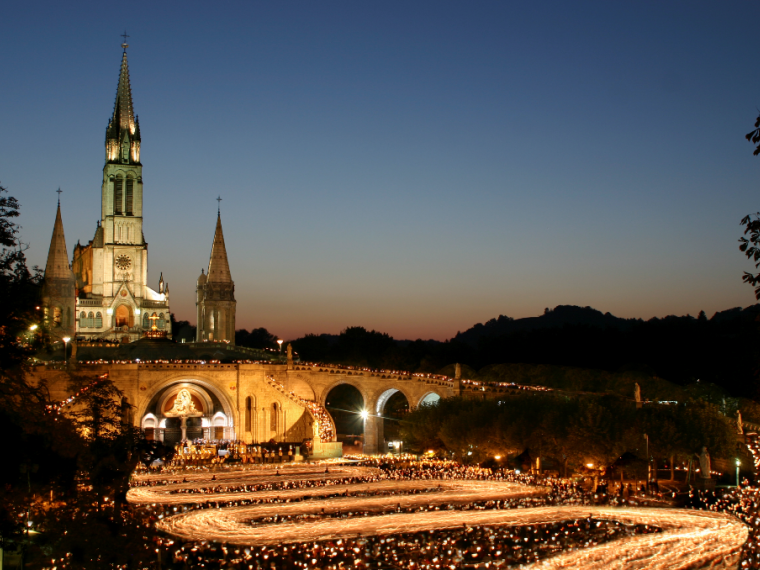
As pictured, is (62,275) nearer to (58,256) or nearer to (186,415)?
(58,256)

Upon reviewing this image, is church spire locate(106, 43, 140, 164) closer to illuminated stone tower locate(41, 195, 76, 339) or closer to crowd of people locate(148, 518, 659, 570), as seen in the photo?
illuminated stone tower locate(41, 195, 76, 339)

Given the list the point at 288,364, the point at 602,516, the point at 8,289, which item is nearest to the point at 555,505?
the point at 602,516

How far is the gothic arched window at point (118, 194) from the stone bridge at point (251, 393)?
4661 centimetres

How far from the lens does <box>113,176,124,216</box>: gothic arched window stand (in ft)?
359

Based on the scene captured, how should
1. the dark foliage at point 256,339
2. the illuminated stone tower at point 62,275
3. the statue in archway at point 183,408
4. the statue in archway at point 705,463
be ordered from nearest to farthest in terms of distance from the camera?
1. the statue in archway at point 705,463
2. the statue in archway at point 183,408
3. the illuminated stone tower at point 62,275
4. the dark foliage at point 256,339

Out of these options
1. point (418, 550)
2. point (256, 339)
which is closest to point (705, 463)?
point (418, 550)

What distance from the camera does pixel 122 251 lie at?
110m

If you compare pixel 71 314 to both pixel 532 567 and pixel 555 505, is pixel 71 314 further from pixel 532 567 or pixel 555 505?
pixel 532 567

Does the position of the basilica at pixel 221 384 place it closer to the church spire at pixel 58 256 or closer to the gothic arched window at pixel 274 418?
the gothic arched window at pixel 274 418

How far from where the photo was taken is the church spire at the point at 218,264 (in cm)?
9544

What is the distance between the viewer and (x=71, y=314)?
3831 inches

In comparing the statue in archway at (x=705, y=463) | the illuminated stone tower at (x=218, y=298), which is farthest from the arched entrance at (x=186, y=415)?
the statue in archway at (x=705, y=463)

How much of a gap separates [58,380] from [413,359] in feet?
170

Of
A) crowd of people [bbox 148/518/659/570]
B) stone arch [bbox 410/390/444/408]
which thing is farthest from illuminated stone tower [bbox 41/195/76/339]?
crowd of people [bbox 148/518/659/570]
